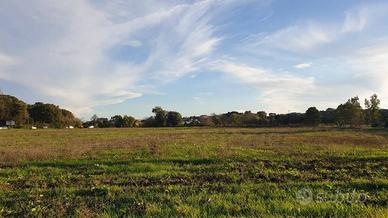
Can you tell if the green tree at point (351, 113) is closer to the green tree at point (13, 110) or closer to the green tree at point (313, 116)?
the green tree at point (313, 116)

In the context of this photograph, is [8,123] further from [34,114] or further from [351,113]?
[351,113]

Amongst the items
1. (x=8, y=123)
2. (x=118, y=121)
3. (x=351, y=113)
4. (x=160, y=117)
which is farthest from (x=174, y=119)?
(x=351, y=113)

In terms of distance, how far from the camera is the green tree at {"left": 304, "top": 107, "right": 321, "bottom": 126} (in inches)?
3979

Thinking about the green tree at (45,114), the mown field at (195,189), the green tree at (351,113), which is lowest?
the mown field at (195,189)

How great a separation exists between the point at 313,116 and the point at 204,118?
138ft

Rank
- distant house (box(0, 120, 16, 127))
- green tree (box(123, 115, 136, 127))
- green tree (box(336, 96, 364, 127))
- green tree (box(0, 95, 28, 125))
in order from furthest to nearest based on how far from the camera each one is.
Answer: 1. green tree (box(123, 115, 136, 127))
2. green tree (box(0, 95, 28, 125))
3. distant house (box(0, 120, 16, 127))
4. green tree (box(336, 96, 364, 127))

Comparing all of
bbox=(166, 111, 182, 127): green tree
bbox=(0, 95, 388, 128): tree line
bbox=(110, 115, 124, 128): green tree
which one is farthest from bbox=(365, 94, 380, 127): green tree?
bbox=(110, 115, 124, 128): green tree

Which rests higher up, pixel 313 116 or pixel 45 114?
pixel 45 114

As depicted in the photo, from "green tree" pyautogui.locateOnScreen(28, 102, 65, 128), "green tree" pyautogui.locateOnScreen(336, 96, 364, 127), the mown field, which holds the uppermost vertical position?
"green tree" pyautogui.locateOnScreen(28, 102, 65, 128)

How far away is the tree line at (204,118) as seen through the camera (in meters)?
83.9

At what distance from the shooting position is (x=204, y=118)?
134 meters

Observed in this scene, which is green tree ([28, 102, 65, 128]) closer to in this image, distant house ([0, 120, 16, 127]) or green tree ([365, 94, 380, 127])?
distant house ([0, 120, 16, 127])

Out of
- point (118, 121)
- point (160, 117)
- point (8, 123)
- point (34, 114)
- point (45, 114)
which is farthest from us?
point (118, 121)

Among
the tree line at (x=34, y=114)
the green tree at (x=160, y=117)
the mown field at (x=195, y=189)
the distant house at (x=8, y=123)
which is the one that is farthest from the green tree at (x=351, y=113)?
the distant house at (x=8, y=123)
